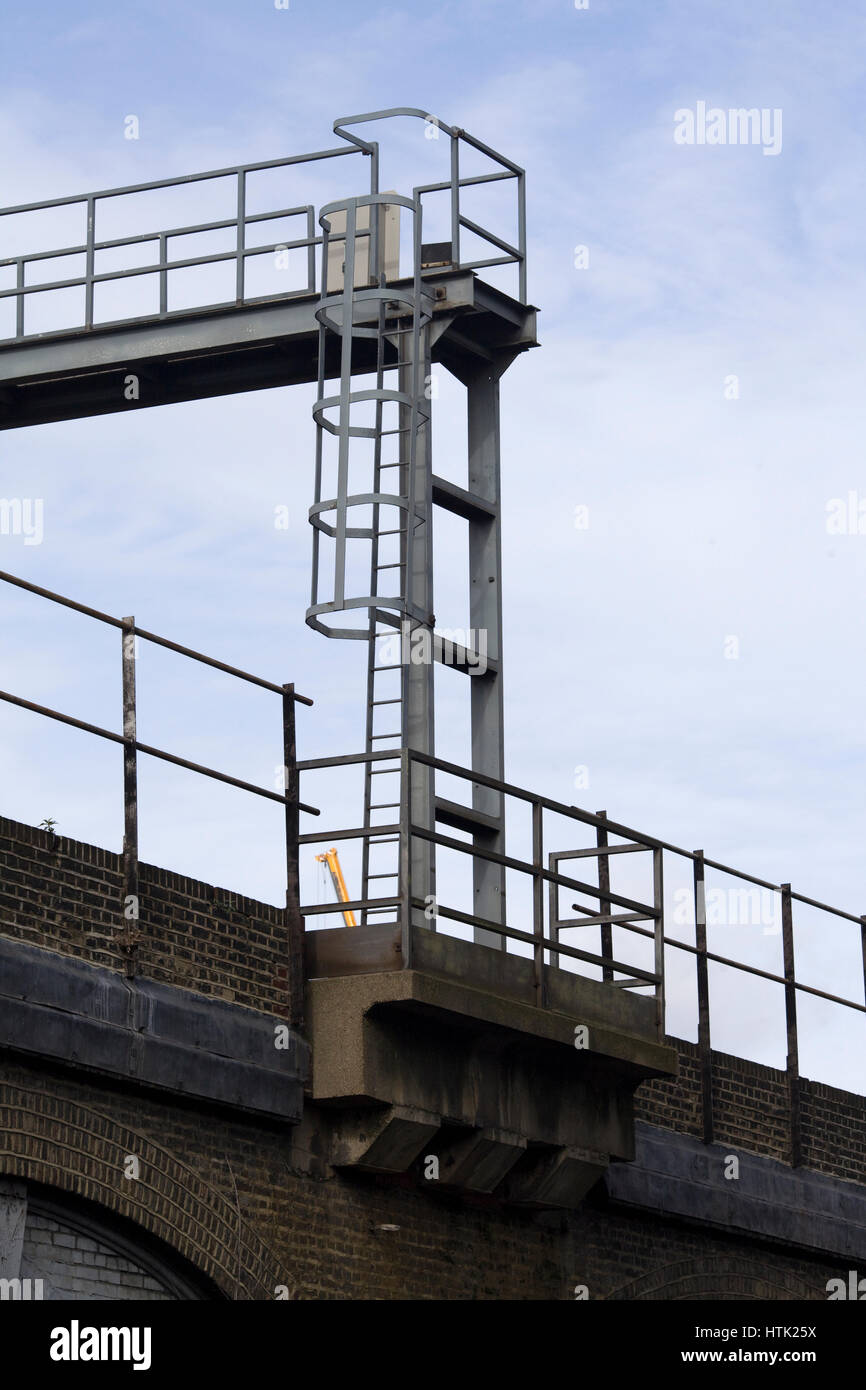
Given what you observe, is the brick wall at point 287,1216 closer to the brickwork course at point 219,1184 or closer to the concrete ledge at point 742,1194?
the brickwork course at point 219,1184

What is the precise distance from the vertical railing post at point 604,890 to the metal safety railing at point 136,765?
2.46 metres

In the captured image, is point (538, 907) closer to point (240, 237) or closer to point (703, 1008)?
point (703, 1008)

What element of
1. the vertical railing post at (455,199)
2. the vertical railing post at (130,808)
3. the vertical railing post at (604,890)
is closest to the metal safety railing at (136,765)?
the vertical railing post at (130,808)

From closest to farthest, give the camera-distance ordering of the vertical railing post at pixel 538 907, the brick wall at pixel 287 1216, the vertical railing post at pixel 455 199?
the brick wall at pixel 287 1216 → the vertical railing post at pixel 538 907 → the vertical railing post at pixel 455 199

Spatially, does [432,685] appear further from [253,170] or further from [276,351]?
[253,170]

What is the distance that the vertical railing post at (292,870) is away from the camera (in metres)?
13.6

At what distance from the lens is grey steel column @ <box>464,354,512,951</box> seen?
16703 mm

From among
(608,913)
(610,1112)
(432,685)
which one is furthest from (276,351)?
(610,1112)

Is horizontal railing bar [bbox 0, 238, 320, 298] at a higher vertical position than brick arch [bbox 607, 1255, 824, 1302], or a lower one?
higher

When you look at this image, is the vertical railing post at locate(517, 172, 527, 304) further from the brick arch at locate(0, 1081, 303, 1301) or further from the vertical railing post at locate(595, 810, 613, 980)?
the brick arch at locate(0, 1081, 303, 1301)

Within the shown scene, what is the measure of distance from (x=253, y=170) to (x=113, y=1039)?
30.9 ft

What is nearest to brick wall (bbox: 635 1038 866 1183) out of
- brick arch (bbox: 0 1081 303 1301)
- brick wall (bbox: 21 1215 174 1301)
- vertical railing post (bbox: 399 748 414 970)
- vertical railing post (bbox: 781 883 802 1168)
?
vertical railing post (bbox: 781 883 802 1168)

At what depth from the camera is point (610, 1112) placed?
51.3ft

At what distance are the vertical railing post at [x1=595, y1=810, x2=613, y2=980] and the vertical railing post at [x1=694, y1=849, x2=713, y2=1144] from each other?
0.88 meters
